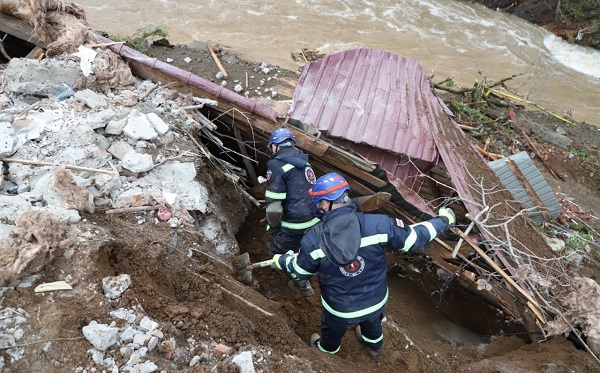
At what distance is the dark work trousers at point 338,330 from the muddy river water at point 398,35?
7010 mm

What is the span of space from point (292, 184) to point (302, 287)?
3.60 ft

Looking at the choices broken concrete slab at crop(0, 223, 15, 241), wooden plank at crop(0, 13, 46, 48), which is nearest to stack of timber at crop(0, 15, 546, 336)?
wooden plank at crop(0, 13, 46, 48)

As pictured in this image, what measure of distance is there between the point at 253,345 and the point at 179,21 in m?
10.6

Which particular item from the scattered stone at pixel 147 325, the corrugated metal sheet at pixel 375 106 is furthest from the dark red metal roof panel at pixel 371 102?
the scattered stone at pixel 147 325

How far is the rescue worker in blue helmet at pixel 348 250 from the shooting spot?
2.84m

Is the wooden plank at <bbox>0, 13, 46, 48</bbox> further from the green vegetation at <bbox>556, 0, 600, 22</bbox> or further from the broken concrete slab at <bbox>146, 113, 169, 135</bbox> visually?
the green vegetation at <bbox>556, 0, 600, 22</bbox>

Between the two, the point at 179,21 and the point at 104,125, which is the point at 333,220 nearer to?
the point at 104,125

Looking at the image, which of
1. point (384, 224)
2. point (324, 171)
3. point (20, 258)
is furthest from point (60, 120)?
point (384, 224)

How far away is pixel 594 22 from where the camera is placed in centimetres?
1216

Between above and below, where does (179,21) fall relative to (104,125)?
below

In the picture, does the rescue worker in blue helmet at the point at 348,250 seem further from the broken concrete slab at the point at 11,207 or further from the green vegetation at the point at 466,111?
the green vegetation at the point at 466,111

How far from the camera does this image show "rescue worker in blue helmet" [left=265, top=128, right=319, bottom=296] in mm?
3922

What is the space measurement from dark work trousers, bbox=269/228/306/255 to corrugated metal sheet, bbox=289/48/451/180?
4.08ft

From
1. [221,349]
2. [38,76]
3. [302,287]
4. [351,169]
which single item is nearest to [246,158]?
[351,169]
